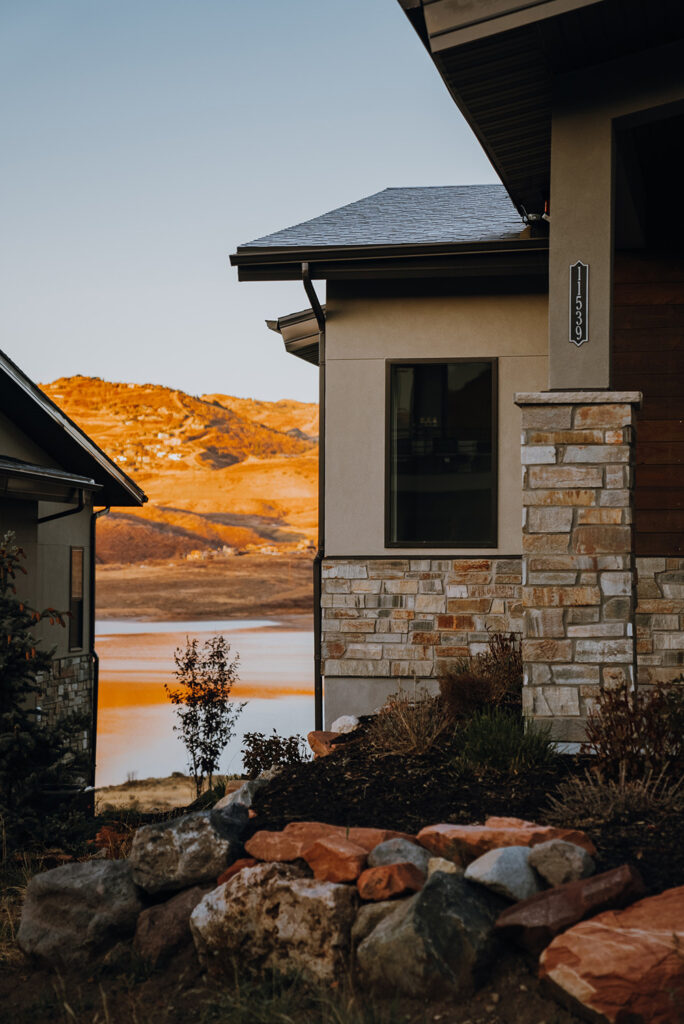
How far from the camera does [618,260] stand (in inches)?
347

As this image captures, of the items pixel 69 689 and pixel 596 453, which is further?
pixel 69 689

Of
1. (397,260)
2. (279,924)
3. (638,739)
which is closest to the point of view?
(279,924)

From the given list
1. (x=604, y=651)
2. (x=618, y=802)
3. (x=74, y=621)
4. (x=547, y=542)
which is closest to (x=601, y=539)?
(x=547, y=542)

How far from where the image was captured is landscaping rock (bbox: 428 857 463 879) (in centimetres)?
444

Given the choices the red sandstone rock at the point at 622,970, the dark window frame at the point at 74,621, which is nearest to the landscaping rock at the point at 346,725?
the red sandstone rock at the point at 622,970

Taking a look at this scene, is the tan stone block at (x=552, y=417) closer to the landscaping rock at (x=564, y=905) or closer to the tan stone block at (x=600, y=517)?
the tan stone block at (x=600, y=517)

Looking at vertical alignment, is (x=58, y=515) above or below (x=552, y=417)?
below

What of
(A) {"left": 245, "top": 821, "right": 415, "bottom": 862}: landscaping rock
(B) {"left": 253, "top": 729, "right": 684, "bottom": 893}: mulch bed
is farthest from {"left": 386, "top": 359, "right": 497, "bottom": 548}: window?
(A) {"left": 245, "top": 821, "right": 415, "bottom": 862}: landscaping rock

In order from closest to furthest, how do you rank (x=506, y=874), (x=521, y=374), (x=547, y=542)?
1. (x=506, y=874)
2. (x=547, y=542)
3. (x=521, y=374)

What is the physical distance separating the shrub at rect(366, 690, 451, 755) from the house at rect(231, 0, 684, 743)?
70cm

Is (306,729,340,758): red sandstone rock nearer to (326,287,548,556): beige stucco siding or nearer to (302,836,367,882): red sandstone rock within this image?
(326,287,548,556): beige stucco siding

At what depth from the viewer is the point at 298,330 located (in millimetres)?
11344

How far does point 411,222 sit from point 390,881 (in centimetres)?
794

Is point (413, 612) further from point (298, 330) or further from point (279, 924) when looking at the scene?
point (279, 924)
